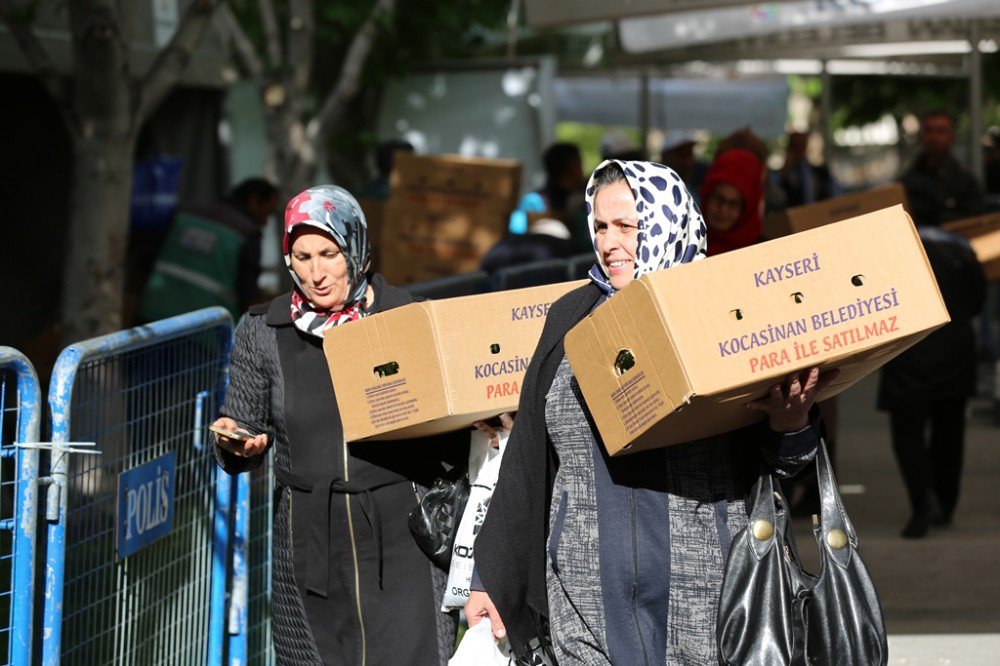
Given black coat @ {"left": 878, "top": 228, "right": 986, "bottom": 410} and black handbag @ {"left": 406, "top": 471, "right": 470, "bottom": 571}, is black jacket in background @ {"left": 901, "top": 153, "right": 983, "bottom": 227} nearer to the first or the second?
black coat @ {"left": 878, "top": 228, "right": 986, "bottom": 410}

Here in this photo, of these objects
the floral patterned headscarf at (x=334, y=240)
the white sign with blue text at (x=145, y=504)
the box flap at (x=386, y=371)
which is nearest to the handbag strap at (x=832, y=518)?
the box flap at (x=386, y=371)

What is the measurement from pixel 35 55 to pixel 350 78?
3669 millimetres

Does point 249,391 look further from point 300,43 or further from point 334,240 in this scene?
point 300,43

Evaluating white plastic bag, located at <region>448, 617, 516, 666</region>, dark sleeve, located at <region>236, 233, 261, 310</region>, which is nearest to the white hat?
dark sleeve, located at <region>236, 233, 261, 310</region>

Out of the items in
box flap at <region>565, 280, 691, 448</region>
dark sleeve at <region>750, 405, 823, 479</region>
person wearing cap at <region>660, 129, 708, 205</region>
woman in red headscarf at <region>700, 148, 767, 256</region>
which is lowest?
dark sleeve at <region>750, 405, 823, 479</region>

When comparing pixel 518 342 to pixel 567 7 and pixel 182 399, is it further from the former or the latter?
pixel 567 7

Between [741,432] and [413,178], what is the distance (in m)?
7.00

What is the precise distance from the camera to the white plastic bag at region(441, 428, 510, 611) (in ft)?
13.4

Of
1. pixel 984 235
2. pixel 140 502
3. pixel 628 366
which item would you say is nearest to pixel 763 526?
pixel 628 366

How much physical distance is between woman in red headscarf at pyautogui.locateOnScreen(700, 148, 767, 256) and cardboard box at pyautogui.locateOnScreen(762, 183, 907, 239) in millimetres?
1300

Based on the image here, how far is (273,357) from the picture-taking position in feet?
13.9

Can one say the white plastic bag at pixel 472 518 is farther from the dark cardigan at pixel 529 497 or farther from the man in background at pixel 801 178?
the man in background at pixel 801 178

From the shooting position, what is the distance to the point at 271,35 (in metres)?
12.6

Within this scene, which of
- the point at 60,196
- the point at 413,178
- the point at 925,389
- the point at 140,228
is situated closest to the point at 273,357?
the point at 925,389
